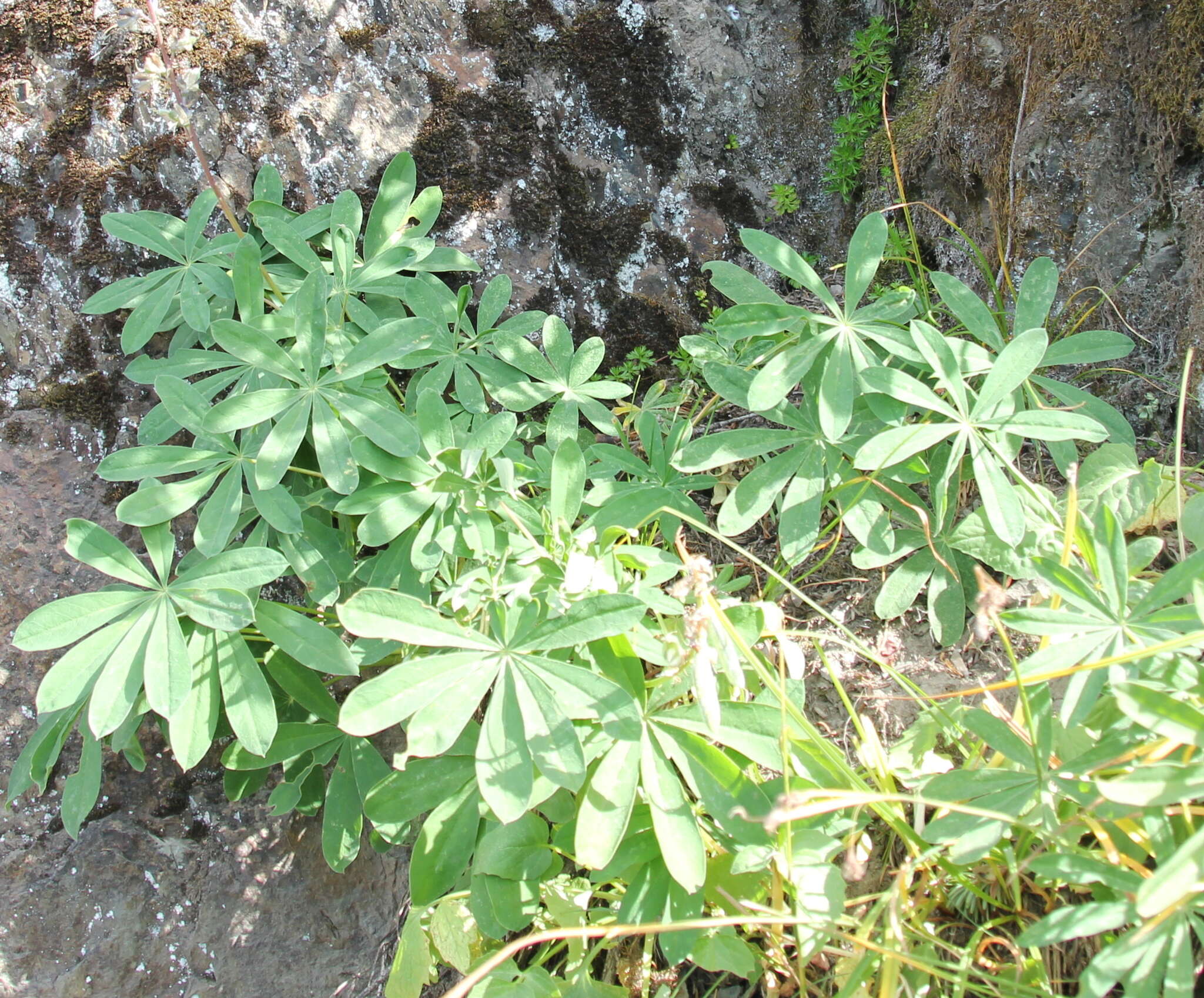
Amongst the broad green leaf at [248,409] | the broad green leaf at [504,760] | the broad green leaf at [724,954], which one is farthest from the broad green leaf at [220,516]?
the broad green leaf at [724,954]

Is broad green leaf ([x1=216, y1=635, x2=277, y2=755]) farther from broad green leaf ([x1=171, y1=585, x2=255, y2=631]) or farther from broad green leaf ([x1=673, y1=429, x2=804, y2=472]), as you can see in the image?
broad green leaf ([x1=673, y1=429, x2=804, y2=472])

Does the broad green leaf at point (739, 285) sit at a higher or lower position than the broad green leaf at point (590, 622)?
higher

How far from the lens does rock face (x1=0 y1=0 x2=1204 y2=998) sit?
1.87 metres

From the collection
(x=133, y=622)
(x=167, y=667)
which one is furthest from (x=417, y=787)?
(x=133, y=622)

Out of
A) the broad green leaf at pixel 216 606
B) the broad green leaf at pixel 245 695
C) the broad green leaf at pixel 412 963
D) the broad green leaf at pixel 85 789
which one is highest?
the broad green leaf at pixel 216 606

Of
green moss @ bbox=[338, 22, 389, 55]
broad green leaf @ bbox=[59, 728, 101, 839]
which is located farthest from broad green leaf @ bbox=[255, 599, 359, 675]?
green moss @ bbox=[338, 22, 389, 55]

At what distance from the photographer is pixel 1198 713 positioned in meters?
1.04

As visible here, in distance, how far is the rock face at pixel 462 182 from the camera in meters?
1.87

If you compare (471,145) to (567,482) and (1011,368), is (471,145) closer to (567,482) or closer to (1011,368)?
(567,482)

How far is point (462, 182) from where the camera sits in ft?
7.34

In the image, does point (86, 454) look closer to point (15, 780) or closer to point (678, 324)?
point (15, 780)

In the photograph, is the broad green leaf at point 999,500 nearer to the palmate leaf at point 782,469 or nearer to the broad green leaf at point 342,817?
the palmate leaf at point 782,469

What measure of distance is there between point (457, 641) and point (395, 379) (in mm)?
1052

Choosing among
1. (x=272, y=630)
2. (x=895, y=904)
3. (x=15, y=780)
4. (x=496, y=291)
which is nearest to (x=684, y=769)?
(x=895, y=904)
